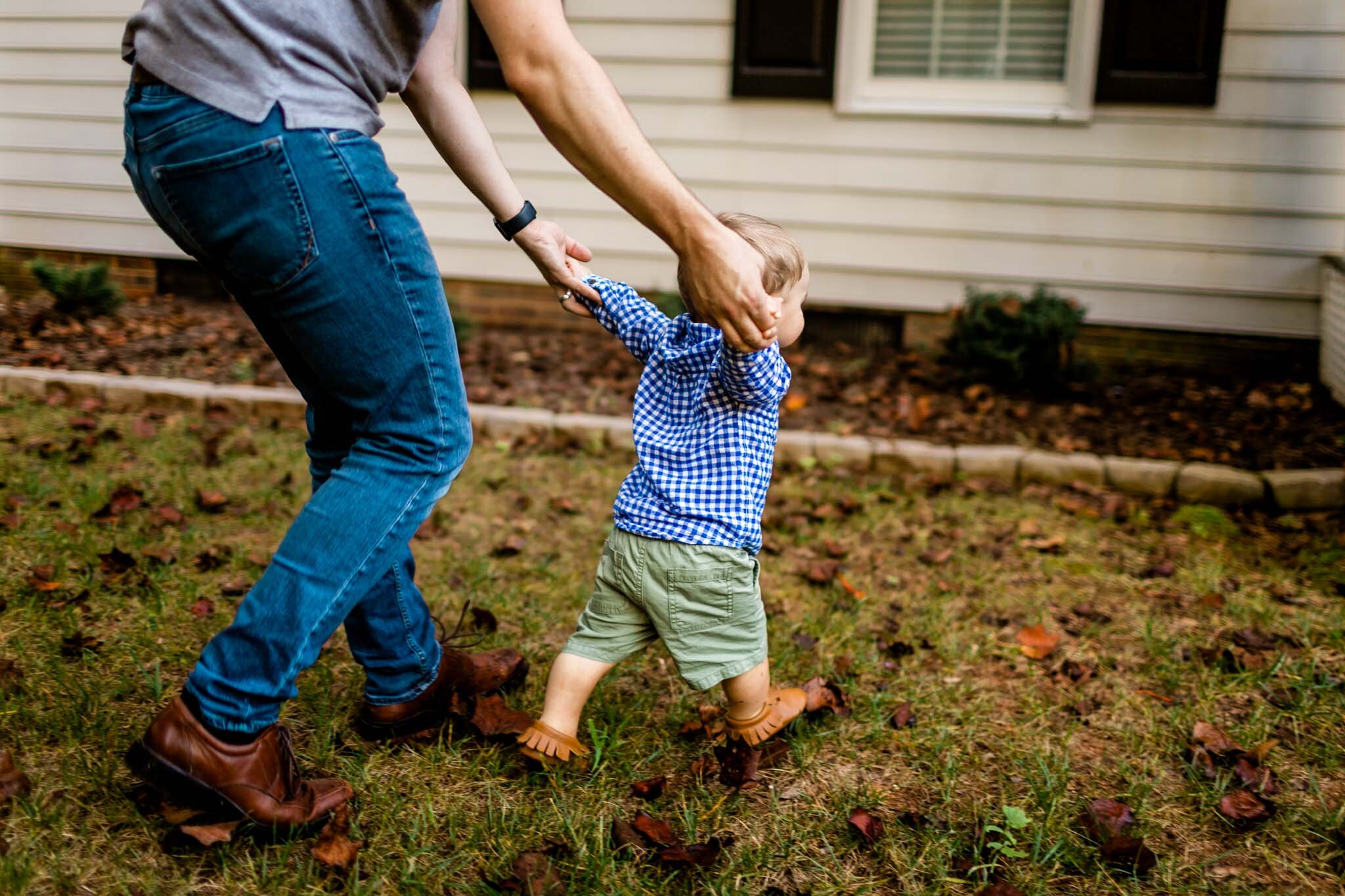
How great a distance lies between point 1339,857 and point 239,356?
16.7ft

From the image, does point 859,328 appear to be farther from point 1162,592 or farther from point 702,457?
point 702,457

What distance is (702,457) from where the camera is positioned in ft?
6.86

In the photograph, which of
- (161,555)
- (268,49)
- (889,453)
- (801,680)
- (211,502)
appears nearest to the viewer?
(268,49)

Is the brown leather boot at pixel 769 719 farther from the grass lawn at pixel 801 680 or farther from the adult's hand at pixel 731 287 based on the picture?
the adult's hand at pixel 731 287

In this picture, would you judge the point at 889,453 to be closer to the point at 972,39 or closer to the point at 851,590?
the point at 851,590

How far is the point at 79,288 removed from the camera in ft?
19.2

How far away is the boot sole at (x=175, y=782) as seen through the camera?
5.72 feet

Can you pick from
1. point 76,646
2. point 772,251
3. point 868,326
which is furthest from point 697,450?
point 868,326

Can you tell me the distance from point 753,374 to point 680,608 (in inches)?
20.6

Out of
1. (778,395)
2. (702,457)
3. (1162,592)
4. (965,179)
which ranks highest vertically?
(965,179)

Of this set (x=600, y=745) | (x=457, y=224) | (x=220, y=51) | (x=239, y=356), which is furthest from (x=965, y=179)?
(x=220, y=51)

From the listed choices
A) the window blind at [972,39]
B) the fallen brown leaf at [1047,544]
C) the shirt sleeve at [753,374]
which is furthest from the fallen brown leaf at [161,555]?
the window blind at [972,39]

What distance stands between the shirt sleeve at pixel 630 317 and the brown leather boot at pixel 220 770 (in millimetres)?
1044

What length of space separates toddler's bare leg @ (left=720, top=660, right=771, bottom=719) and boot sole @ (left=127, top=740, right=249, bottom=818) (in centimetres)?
99
